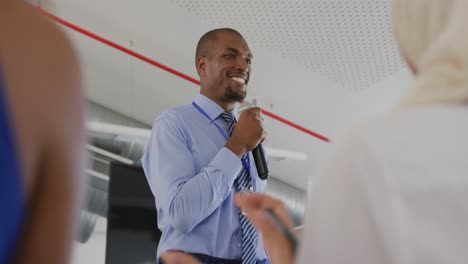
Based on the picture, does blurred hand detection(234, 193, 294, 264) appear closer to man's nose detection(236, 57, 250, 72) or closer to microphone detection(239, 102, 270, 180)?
microphone detection(239, 102, 270, 180)

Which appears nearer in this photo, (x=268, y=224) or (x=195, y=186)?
(x=268, y=224)

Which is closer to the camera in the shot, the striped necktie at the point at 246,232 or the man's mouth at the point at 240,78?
the striped necktie at the point at 246,232

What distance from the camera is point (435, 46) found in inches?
26.4

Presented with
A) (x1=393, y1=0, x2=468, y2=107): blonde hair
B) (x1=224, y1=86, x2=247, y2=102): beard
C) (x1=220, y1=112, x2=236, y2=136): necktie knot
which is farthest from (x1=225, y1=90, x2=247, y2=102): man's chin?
(x1=393, y1=0, x2=468, y2=107): blonde hair

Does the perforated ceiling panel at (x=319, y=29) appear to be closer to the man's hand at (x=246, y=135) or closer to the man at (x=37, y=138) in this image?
the man's hand at (x=246, y=135)

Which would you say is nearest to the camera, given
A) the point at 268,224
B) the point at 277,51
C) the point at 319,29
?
the point at 268,224

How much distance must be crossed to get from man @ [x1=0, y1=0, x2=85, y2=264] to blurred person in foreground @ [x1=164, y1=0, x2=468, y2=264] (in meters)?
0.27

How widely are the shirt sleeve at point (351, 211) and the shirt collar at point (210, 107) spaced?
1.50 m

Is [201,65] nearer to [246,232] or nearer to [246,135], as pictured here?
[246,135]

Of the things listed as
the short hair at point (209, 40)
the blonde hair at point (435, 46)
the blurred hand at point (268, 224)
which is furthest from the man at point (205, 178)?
the blonde hair at point (435, 46)

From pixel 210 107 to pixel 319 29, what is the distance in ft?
5.63

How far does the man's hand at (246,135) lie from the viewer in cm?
192

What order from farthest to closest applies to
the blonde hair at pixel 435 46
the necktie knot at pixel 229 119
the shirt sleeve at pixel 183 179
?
1. the necktie knot at pixel 229 119
2. the shirt sleeve at pixel 183 179
3. the blonde hair at pixel 435 46

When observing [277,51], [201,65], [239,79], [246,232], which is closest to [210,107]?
[239,79]
